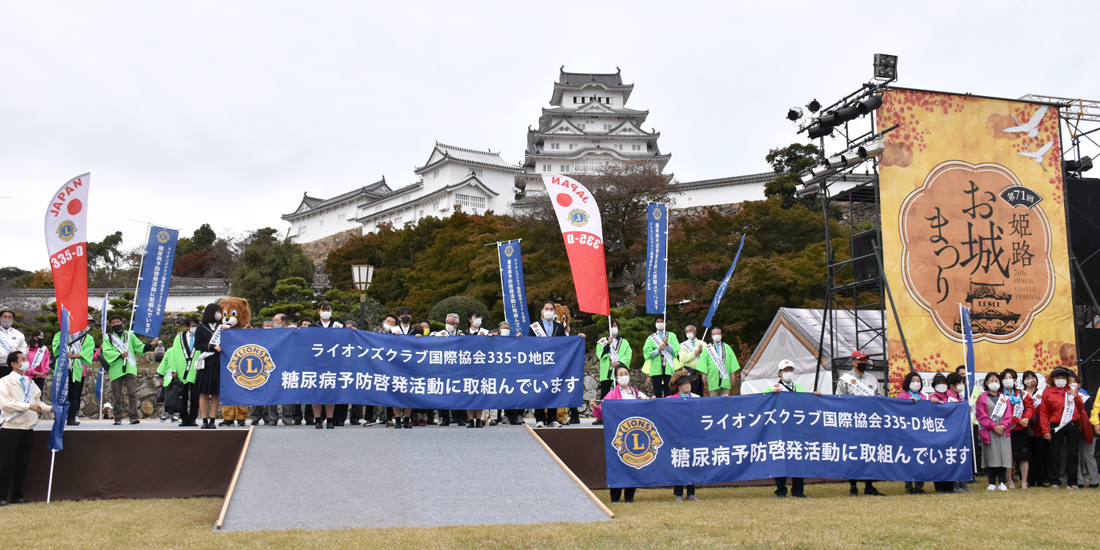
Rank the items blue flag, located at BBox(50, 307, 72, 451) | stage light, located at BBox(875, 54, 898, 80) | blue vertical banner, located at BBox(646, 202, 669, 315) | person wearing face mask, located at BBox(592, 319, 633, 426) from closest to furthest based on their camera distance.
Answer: blue flag, located at BBox(50, 307, 72, 451) → blue vertical banner, located at BBox(646, 202, 669, 315) → person wearing face mask, located at BBox(592, 319, 633, 426) → stage light, located at BBox(875, 54, 898, 80)

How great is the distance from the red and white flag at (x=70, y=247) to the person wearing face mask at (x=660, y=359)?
708 centimetres

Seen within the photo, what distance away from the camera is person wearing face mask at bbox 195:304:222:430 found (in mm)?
9531

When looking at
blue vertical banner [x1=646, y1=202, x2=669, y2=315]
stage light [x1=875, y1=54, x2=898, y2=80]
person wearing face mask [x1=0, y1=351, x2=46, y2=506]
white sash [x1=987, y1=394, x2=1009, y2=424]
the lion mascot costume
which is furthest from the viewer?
stage light [x1=875, y1=54, x2=898, y2=80]

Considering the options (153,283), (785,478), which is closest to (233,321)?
(153,283)

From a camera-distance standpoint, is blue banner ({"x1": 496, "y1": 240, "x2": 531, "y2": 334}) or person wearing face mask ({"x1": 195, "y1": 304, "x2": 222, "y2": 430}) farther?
blue banner ({"x1": 496, "y1": 240, "x2": 531, "y2": 334})

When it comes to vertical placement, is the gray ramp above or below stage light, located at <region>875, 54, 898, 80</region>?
below

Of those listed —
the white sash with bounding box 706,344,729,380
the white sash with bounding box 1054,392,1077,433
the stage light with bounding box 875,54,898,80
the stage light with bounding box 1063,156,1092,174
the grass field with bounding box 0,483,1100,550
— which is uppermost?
the stage light with bounding box 875,54,898,80

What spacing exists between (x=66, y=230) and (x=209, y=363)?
2234mm

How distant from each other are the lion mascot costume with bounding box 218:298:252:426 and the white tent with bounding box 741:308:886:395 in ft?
33.1

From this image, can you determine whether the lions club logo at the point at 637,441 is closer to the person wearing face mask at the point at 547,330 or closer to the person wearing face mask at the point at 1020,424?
the person wearing face mask at the point at 547,330

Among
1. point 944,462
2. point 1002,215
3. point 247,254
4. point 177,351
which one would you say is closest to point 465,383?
point 177,351

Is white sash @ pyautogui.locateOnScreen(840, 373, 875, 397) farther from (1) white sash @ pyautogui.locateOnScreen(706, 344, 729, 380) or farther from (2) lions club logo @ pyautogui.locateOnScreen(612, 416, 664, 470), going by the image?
(2) lions club logo @ pyautogui.locateOnScreen(612, 416, 664, 470)

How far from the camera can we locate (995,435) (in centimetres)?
894

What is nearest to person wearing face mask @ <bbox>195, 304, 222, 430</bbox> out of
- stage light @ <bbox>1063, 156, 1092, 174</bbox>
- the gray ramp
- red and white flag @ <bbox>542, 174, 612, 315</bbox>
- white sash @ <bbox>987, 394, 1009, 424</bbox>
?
the gray ramp
